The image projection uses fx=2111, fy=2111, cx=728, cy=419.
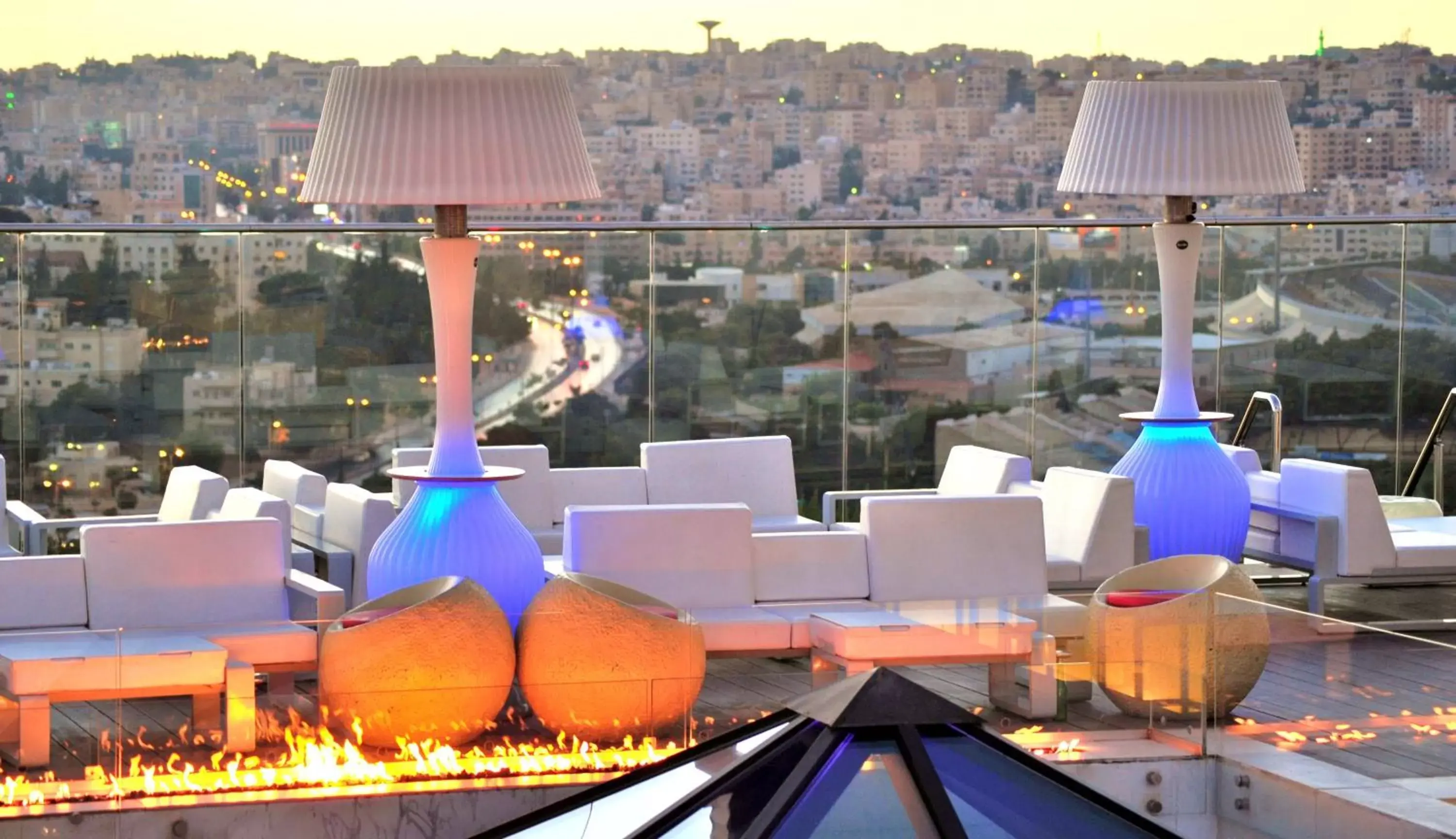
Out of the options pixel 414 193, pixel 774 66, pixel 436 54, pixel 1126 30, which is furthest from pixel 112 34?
pixel 414 193

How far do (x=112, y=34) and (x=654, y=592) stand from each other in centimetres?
841

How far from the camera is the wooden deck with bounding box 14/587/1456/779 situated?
4.55 metres

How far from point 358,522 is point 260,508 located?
0.43m

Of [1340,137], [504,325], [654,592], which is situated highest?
[1340,137]

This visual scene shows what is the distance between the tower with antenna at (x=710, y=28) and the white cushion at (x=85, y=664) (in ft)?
32.3

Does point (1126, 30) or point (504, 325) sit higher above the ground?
point (1126, 30)

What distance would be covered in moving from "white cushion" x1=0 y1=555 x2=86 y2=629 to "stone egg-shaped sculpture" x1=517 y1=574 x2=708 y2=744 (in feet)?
4.06

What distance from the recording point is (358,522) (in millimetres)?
6445

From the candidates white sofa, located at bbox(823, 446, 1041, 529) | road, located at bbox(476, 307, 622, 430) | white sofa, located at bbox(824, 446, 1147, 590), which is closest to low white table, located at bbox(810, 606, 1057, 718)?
white sofa, located at bbox(824, 446, 1147, 590)

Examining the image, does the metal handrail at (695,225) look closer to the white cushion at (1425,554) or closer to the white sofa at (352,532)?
the white cushion at (1425,554)

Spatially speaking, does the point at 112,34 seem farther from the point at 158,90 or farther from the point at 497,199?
the point at 497,199

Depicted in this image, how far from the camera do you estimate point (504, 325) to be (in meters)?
9.20

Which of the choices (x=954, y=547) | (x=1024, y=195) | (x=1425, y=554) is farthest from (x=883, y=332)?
(x=1024, y=195)

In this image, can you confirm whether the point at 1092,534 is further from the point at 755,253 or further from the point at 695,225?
the point at 755,253
